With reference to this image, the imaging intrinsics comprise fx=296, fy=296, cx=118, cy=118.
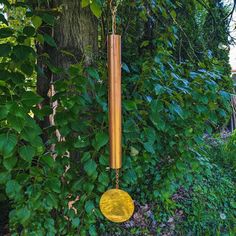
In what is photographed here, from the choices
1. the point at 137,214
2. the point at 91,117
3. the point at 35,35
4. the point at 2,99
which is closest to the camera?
the point at 2,99

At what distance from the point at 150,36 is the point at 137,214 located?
1267mm

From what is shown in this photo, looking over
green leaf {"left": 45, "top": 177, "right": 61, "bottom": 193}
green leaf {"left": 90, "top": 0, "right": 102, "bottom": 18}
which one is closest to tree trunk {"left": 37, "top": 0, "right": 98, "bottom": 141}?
green leaf {"left": 90, "top": 0, "right": 102, "bottom": 18}

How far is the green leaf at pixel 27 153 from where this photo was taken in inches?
43.7

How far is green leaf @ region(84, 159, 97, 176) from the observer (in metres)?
1.24

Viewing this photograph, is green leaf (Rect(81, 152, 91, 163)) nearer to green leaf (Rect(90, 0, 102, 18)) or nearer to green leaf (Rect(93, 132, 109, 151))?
green leaf (Rect(93, 132, 109, 151))

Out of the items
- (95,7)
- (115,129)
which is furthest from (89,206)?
(95,7)

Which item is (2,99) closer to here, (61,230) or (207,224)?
(61,230)

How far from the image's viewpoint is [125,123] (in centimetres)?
129

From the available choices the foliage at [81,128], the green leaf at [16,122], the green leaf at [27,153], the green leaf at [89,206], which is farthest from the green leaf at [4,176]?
the green leaf at [89,206]

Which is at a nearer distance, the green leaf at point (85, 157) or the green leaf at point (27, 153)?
the green leaf at point (27, 153)

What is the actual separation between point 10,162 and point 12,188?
111 mm

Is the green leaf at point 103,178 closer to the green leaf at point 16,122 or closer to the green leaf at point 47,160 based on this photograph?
the green leaf at point 47,160

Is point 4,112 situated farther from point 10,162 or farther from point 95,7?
point 95,7

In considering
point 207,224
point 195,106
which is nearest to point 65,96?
point 195,106
